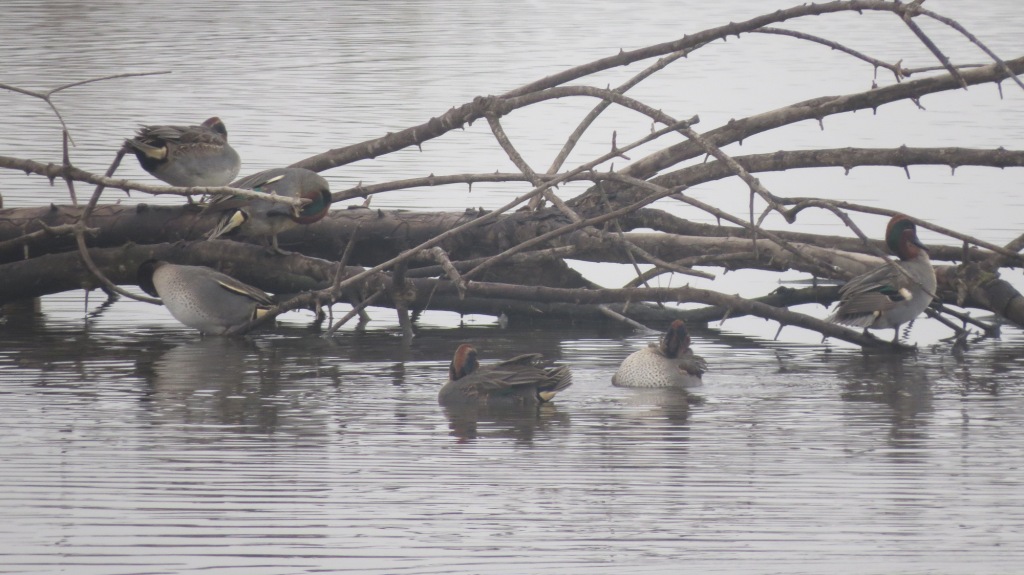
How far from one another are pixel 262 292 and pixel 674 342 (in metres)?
2.90

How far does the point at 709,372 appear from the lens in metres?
9.22

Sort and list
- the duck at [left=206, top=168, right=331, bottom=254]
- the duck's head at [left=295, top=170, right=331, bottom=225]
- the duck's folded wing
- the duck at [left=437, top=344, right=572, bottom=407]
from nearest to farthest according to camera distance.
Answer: the duck at [left=437, top=344, right=572, bottom=407] < the duck's folded wing < the duck at [left=206, top=168, right=331, bottom=254] < the duck's head at [left=295, top=170, right=331, bottom=225]

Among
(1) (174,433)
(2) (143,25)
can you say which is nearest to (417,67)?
(2) (143,25)

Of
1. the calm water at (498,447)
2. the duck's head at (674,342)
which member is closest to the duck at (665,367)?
the duck's head at (674,342)

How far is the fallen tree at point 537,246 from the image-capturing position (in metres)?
9.98

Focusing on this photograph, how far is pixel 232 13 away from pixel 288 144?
730 inches

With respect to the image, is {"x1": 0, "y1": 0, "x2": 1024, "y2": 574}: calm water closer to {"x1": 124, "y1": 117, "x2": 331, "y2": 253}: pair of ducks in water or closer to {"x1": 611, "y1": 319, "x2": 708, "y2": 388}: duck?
{"x1": 611, "y1": 319, "x2": 708, "y2": 388}: duck

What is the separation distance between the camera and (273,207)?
34.4 ft

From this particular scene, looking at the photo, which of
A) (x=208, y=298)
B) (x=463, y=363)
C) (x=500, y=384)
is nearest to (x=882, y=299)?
(x=500, y=384)

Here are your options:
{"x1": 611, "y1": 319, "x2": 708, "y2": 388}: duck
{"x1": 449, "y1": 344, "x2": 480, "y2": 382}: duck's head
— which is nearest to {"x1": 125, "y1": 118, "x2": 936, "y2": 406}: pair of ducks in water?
{"x1": 611, "y1": 319, "x2": 708, "y2": 388}: duck

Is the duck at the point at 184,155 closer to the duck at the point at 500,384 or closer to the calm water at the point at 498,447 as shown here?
the calm water at the point at 498,447

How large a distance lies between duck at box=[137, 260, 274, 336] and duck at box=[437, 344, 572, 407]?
231cm

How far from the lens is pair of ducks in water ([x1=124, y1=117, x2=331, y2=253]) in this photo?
34.4 feet

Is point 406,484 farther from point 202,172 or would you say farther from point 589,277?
point 589,277
